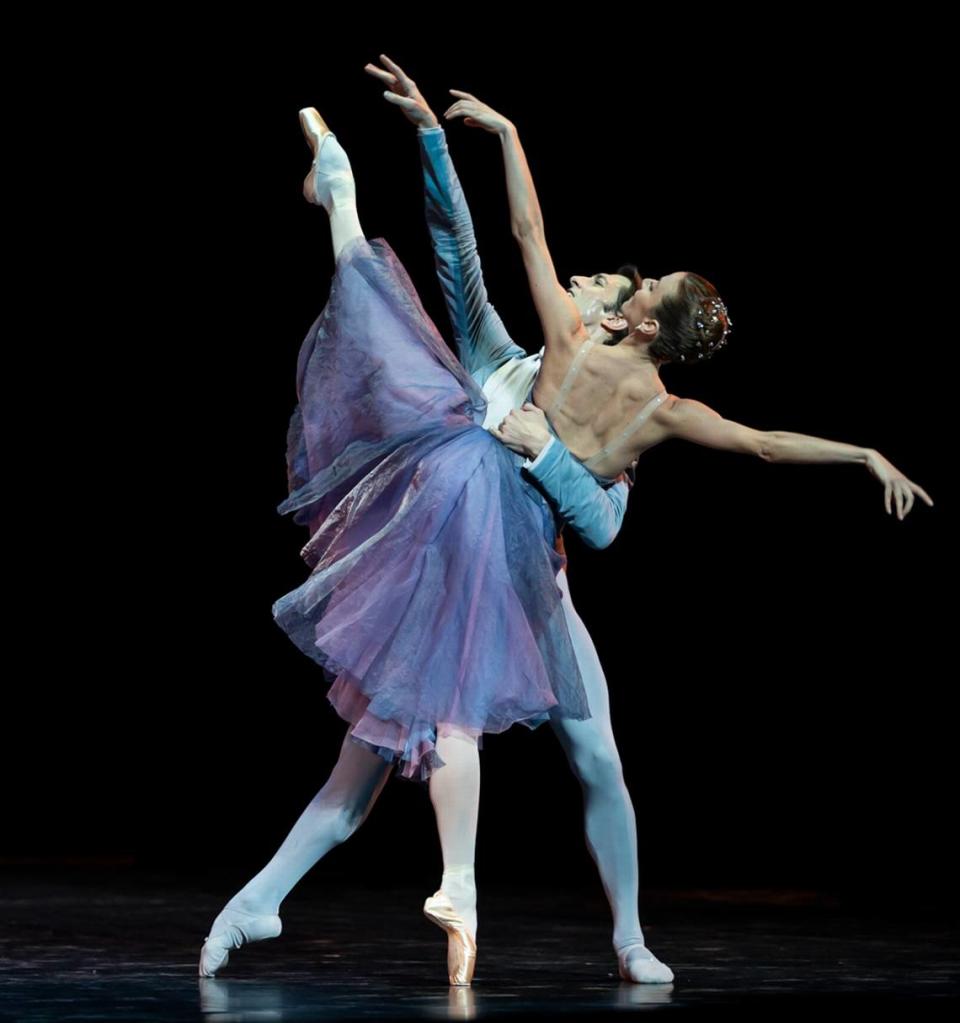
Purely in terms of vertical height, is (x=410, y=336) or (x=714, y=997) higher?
(x=410, y=336)

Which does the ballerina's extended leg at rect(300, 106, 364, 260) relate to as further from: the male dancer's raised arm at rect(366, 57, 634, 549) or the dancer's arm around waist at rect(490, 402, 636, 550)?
the dancer's arm around waist at rect(490, 402, 636, 550)

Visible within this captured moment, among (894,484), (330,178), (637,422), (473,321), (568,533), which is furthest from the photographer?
(568,533)

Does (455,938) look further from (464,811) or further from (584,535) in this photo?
(584,535)

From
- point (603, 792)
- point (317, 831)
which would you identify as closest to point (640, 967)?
point (603, 792)

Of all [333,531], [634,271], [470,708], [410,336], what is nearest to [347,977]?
[470,708]

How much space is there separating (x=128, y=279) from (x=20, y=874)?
1.75m

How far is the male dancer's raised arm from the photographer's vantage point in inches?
110

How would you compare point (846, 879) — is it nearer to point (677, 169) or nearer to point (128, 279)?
point (677, 169)

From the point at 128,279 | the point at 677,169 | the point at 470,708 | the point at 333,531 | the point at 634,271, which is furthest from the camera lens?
the point at 128,279

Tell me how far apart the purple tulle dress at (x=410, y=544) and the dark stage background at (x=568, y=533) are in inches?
73.8

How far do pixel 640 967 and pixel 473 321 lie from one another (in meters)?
1.14

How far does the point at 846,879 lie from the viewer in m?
4.63

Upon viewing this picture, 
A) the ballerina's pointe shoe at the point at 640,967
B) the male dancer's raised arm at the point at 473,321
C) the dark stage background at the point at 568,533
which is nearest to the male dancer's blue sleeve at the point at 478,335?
the male dancer's raised arm at the point at 473,321

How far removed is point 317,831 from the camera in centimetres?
279
